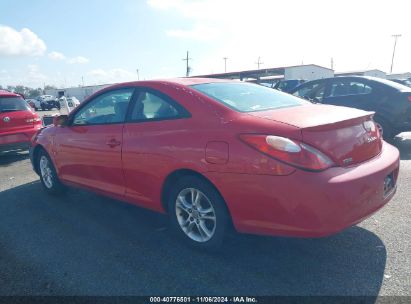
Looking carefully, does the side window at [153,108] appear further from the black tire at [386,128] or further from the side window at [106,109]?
the black tire at [386,128]

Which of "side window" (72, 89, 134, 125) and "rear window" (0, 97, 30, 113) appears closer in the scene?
"side window" (72, 89, 134, 125)

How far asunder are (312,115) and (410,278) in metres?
1.45

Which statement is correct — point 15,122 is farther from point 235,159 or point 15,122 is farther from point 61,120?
point 235,159

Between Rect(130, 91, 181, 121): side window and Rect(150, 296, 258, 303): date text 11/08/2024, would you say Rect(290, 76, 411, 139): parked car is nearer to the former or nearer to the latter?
Rect(130, 91, 181, 121): side window

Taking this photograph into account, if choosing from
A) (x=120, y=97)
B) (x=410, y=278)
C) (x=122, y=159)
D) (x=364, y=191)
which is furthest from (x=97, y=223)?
(x=410, y=278)

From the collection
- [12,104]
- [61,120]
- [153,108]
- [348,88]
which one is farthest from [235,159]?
[12,104]

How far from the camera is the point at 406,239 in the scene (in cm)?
314

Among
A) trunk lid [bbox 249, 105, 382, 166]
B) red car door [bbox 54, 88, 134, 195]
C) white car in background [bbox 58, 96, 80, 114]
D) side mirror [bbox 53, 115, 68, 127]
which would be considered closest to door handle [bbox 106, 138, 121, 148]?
red car door [bbox 54, 88, 134, 195]

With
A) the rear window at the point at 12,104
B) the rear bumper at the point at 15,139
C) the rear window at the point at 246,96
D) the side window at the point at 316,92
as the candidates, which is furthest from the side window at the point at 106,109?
the side window at the point at 316,92

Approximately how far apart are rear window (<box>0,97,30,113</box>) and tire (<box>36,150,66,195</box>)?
3424 millimetres

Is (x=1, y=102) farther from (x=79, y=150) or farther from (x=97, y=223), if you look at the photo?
(x=97, y=223)

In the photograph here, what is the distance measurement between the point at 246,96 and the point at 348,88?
5210 mm

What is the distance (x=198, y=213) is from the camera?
3074 millimetres

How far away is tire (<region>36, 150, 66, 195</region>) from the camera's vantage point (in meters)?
4.91
